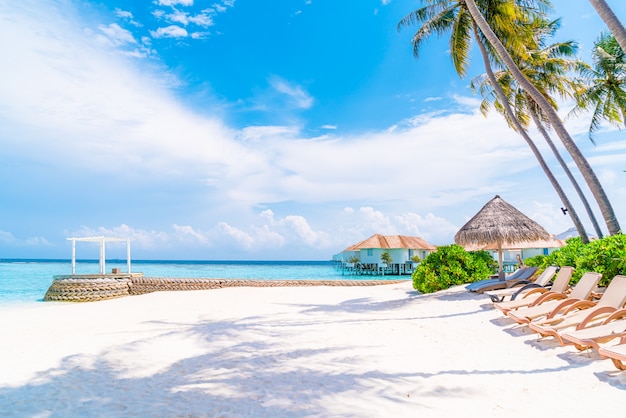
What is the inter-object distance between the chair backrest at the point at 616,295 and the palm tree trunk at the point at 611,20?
11.7 feet

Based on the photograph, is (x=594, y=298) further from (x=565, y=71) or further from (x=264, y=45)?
(x=264, y=45)

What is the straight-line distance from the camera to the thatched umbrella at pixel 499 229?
12547 millimetres

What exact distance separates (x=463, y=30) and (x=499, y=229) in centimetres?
722

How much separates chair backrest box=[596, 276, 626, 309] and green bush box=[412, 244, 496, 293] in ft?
24.3

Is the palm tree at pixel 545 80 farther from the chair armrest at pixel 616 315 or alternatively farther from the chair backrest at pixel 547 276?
the chair armrest at pixel 616 315

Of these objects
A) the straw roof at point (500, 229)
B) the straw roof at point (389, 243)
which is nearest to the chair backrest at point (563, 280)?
the straw roof at point (500, 229)

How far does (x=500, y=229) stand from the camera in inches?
496

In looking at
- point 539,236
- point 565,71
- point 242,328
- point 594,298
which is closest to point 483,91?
point 565,71

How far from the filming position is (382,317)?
9602mm

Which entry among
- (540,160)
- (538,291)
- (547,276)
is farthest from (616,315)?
(540,160)

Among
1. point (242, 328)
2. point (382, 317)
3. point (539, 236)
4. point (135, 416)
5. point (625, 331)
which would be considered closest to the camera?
point (135, 416)

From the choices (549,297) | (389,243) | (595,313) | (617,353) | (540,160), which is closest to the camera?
(617,353)

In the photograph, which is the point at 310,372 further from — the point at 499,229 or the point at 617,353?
the point at 499,229

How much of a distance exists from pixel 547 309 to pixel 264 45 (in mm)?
17533
